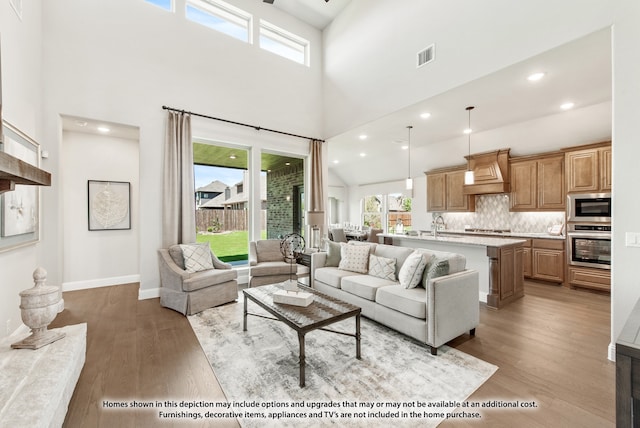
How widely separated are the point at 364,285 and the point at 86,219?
5.14m

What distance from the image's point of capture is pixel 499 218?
6156mm

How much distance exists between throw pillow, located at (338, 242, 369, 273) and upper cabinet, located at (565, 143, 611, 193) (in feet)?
13.3

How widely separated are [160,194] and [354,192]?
701cm

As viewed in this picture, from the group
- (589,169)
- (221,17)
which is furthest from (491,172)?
(221,17)

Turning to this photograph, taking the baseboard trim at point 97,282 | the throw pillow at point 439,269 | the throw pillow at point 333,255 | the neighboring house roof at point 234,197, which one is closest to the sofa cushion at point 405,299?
the throw pillow at point 439,269

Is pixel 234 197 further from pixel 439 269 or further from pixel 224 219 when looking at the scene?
pixel 439 269

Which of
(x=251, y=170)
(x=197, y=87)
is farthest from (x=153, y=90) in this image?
(x=251, y=170)

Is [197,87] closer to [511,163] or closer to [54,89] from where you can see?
[54,89]

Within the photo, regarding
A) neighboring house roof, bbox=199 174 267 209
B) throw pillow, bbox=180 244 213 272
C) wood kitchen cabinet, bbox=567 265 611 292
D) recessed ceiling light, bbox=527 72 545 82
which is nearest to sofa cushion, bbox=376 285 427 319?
throw pillow, bbox=180 244 213 272

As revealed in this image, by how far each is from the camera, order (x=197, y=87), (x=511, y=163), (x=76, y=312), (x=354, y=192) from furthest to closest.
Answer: (x=354, y=192), (x=511, y=163), (x=197, y=87), (x=76, y=312)

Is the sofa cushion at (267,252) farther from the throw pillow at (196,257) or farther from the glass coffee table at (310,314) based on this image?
the glass coffee table at (310,314)

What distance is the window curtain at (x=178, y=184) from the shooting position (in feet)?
14.1

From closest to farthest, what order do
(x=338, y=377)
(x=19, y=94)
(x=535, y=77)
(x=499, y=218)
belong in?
(x=338, y=377)
(x=19, y=94)
(x=535, y=77)
(x=499, y=218)

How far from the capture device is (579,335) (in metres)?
2.93
